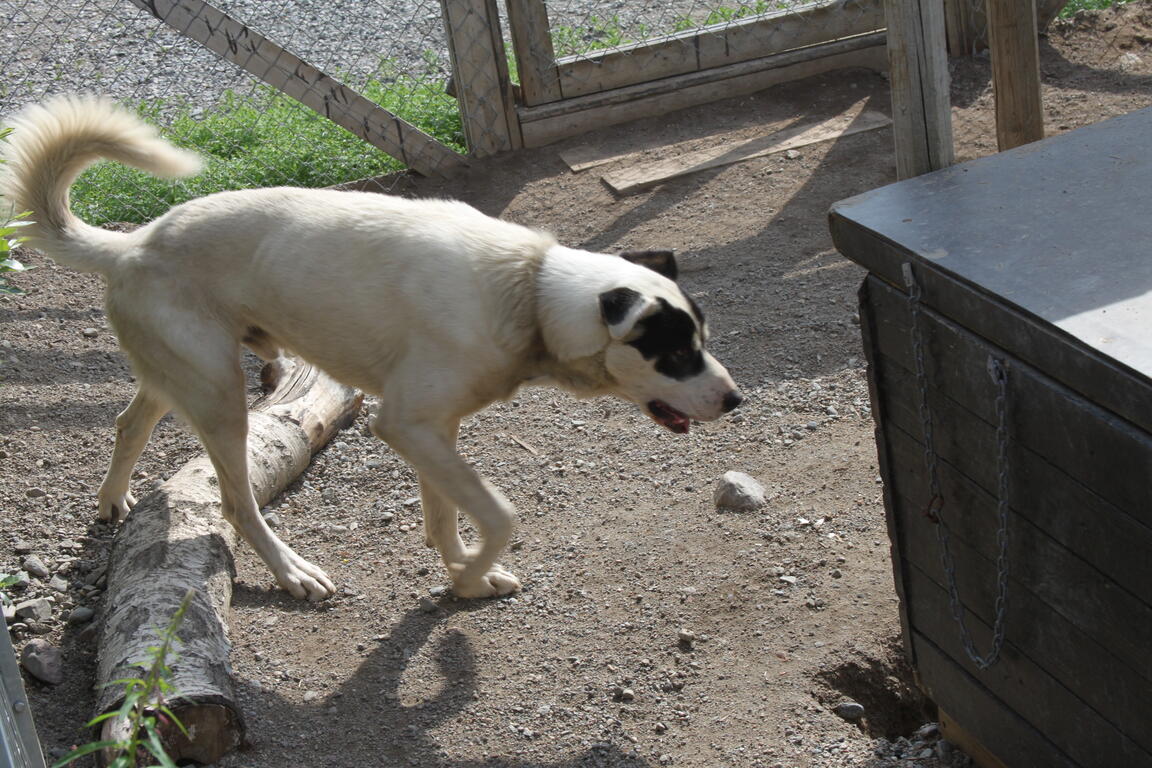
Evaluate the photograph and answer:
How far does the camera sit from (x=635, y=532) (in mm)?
4523

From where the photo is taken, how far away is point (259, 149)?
789 cm

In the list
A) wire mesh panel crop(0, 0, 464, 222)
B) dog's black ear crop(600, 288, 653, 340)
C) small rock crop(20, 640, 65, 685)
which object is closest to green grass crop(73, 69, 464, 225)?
wire mesh panel crop(0, 0, 464, 222)

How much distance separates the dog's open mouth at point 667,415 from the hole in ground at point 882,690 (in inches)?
36.9

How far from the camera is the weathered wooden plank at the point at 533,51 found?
299 inches

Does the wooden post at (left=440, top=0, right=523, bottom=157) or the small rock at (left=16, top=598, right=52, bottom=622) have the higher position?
the wooden post at (left=440, top=0, right=523, bottom=157)

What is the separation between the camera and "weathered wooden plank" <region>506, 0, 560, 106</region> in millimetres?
7602

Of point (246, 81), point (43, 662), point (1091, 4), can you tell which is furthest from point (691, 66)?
point (43, 662)

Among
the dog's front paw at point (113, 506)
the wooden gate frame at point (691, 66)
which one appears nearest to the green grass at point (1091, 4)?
the wooden gate frame at point (691, 66)

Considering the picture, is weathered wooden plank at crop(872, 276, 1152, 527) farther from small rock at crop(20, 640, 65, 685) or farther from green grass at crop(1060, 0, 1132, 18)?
green grass at crop(1060, 0, 1132, 18)

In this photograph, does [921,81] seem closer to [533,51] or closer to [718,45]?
[533,51]

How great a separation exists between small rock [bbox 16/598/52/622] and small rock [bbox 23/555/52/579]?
272 mm

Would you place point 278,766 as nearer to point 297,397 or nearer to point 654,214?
point 297,397

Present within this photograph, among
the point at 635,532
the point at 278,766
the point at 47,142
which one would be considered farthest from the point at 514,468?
the point at 47,142

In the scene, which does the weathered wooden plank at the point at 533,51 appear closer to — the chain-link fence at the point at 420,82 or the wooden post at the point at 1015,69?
the chain-link fence at the point at 420,82
